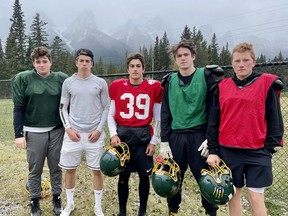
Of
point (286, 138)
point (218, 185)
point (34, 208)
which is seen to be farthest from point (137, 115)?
point (286, 138)

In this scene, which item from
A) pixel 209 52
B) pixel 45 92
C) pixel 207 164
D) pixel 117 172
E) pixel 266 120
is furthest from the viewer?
pixel 209 52

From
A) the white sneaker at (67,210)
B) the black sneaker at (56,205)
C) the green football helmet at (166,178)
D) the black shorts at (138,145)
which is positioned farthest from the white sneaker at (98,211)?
the green football helmet at (166,178)

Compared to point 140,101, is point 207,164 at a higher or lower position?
lower

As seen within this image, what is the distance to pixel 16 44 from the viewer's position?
6006 centimetres

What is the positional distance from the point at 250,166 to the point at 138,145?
4.69 feet

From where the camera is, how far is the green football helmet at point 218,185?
3.02m

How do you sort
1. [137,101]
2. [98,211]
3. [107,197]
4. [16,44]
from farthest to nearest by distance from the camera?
[16,44] → [107,197] → [98,211] → [137,101]

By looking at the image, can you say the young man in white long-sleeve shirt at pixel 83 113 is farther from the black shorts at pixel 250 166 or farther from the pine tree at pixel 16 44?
the pine tree at pixel 16 44

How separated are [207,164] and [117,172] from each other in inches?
44.4

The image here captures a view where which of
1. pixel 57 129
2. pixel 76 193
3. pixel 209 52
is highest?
pixel 209 52

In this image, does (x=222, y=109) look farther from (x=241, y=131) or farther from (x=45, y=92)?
(x=45, y=92)

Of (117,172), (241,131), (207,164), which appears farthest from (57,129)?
(241,131)

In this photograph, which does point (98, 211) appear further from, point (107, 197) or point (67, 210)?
point (107, 197)

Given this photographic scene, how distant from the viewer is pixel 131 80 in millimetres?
3926
